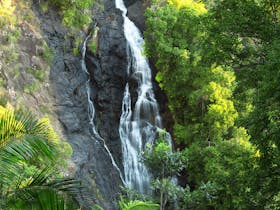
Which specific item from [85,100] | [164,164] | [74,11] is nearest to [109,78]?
[85,100]

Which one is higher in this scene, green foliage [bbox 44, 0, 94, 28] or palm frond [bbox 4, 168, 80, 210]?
green foliage [bbox 44, 0, 94, 28]

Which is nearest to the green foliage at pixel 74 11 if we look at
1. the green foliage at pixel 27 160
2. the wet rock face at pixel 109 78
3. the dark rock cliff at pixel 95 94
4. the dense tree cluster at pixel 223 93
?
the dark rock cliff at pixel 95 94

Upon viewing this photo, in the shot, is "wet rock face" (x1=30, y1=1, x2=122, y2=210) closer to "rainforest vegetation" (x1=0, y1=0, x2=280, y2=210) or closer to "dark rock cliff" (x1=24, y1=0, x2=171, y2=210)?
"dark rock cliff" (x1=24, y1=0, x2=171, y2=210)

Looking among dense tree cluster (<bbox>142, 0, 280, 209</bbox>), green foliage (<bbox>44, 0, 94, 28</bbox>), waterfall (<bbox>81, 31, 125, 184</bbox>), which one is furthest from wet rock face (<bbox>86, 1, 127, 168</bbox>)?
dense tree cluster (<bbox>142, 0, 280, 209</bbox>)

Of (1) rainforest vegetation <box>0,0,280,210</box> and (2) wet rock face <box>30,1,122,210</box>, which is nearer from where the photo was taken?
(1) rainforest vegetation <box>0,0,280,210</box>

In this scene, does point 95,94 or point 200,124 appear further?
point 95,94

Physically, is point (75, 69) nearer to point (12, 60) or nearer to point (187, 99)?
point (12, 60)

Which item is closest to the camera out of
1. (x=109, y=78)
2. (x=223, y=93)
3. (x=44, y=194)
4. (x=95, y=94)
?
→ (x=44, y=194)

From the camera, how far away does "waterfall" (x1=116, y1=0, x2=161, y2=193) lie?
703 inches

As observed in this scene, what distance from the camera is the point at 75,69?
18516 millimetres

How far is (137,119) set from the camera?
19.4 m

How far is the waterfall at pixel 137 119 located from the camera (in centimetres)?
1784

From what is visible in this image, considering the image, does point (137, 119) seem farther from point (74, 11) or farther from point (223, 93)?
point (74, 11)

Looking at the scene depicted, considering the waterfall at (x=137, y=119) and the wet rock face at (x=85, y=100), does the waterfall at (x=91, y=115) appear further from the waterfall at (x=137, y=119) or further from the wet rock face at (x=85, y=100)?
the waterfall at (x=137, y=119)
